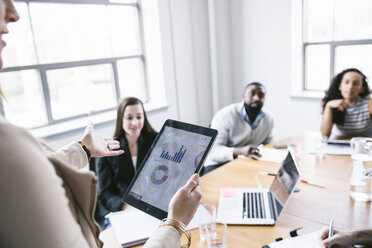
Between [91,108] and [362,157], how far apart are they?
100 inches

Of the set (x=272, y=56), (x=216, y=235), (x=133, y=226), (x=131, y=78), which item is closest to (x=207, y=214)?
(x=216, y=235)

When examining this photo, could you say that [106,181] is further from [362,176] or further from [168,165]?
[362,176]

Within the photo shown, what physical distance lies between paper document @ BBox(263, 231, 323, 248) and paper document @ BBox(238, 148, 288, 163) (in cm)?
A: 85

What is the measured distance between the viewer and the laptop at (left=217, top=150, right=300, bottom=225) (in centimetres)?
129

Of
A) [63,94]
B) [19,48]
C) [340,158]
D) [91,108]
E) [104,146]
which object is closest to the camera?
[104,146]

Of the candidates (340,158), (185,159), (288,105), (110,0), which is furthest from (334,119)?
(110,0)

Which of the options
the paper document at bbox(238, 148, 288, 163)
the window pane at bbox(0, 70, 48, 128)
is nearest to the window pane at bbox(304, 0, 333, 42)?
the paper document at bbox(238, 148, 288, 163)

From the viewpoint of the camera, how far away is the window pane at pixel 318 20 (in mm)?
3484

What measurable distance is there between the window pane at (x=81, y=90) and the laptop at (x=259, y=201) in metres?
2.08

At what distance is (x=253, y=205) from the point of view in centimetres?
140

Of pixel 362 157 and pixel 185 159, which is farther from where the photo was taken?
pixel 362 157

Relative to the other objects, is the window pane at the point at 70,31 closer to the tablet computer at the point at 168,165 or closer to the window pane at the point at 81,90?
the window pane at the point at 81,90

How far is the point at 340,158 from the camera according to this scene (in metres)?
1.98

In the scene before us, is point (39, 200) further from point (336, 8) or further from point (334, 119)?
point (336, 8)
